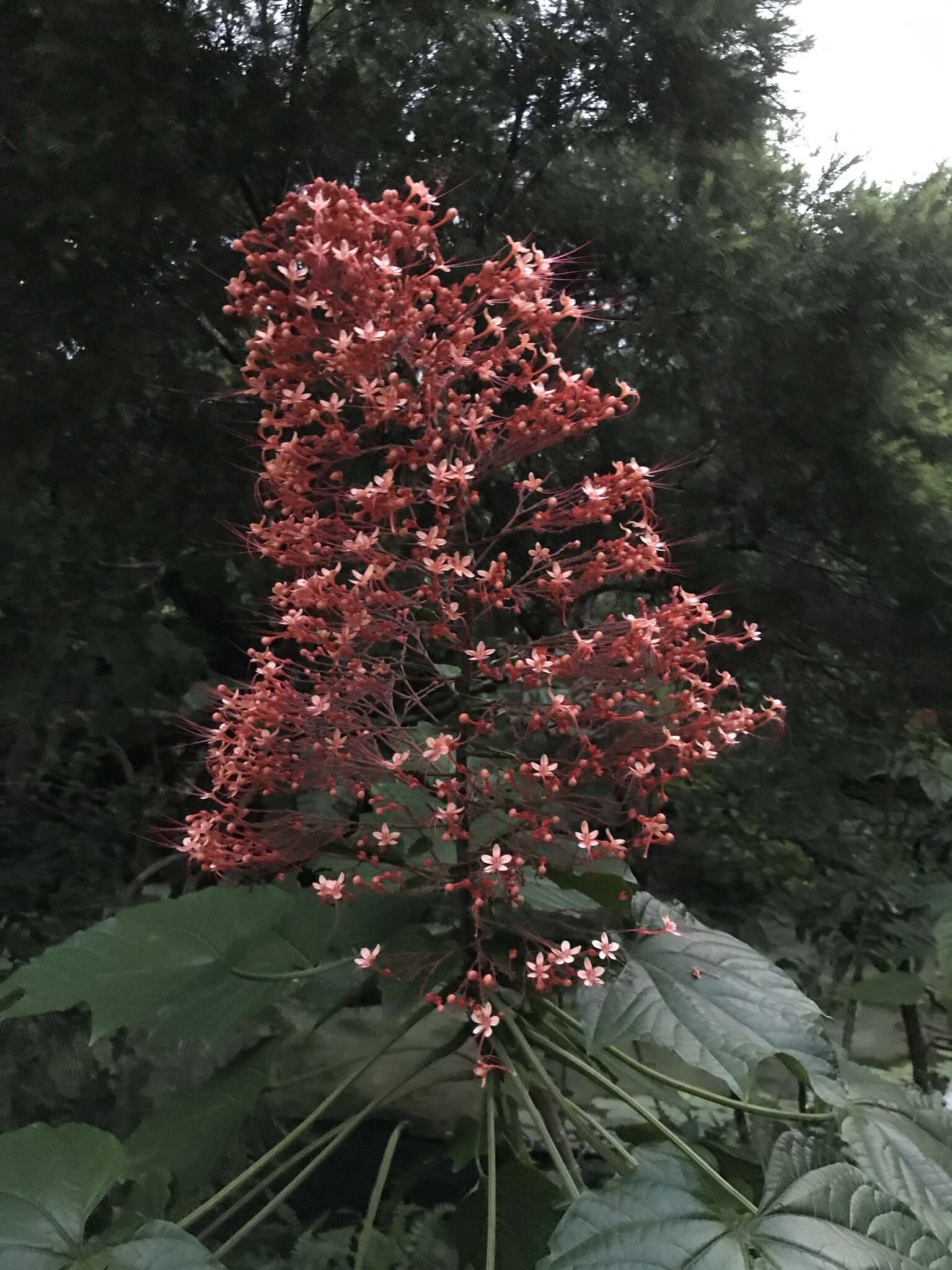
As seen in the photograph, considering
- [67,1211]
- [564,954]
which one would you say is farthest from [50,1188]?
[564,954]

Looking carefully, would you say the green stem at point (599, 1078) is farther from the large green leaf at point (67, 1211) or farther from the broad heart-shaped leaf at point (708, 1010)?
the large green leaf at point (67, 1211)

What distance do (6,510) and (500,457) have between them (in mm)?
821

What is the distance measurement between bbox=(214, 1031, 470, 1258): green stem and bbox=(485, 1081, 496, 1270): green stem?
0.04 meters

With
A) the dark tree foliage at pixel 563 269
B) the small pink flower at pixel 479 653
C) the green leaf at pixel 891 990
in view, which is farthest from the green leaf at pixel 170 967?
the green leaf at pixel 891 990

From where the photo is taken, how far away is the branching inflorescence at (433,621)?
25.0 inches

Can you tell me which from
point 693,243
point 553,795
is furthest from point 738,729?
point 693,243

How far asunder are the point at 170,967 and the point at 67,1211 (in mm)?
197

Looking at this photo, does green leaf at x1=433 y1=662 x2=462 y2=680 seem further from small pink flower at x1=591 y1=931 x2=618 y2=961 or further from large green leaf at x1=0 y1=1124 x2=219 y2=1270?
large green leaf at x1=0 y1=1124 x2=219 y2=1270

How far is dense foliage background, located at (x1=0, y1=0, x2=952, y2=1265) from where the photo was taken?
1007 mm

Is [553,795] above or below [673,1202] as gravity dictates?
above

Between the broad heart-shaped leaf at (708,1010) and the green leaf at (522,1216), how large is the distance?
0.16 meters

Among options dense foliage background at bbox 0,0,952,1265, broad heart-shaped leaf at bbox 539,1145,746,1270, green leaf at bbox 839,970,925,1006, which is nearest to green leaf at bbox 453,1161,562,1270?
broad heart-shaped leaf at bbox 539,1145,746,1270

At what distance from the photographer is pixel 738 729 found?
691 mm

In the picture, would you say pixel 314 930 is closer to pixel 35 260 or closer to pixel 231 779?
pixel 231 779
